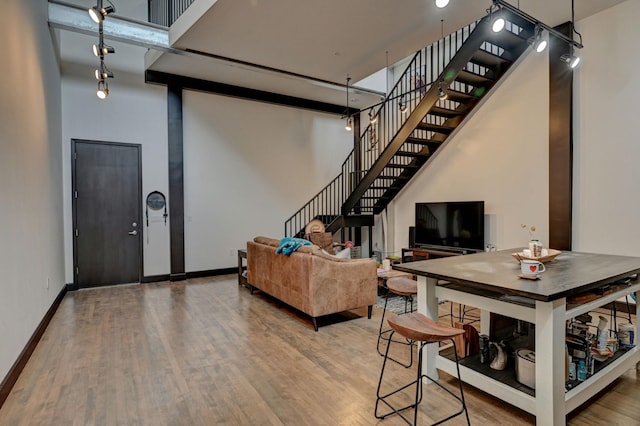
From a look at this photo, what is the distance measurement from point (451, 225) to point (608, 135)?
2428 millimetres

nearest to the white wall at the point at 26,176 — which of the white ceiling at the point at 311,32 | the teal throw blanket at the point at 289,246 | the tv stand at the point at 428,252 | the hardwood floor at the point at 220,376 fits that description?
the hardwood floor at the point at 220,376

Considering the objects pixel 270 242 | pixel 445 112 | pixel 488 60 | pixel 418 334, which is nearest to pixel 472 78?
pixel 488 60

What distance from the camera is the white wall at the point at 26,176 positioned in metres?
2.72

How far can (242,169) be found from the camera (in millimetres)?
7199

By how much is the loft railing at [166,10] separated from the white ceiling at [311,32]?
494 mm

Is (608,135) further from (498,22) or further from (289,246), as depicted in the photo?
(289,246)

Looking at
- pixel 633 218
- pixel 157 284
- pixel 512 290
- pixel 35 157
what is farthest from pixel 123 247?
pixel 633 218

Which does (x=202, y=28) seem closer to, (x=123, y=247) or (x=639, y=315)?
(x=123, y=247)

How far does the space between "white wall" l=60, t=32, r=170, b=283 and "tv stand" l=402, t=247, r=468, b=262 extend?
175 inches

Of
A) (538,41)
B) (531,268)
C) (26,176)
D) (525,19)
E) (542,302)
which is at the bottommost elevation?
(542,302)

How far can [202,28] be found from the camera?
446 cm

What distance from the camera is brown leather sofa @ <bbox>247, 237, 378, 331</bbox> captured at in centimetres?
376

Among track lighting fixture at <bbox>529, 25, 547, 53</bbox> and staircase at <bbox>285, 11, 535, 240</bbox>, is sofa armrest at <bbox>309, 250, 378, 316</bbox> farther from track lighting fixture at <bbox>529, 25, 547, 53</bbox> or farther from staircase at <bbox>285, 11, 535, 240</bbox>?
track lighting fixture at <bbox>529, 25, 547, 53</bbox>

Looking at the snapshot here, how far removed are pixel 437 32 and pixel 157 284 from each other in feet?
19.5
